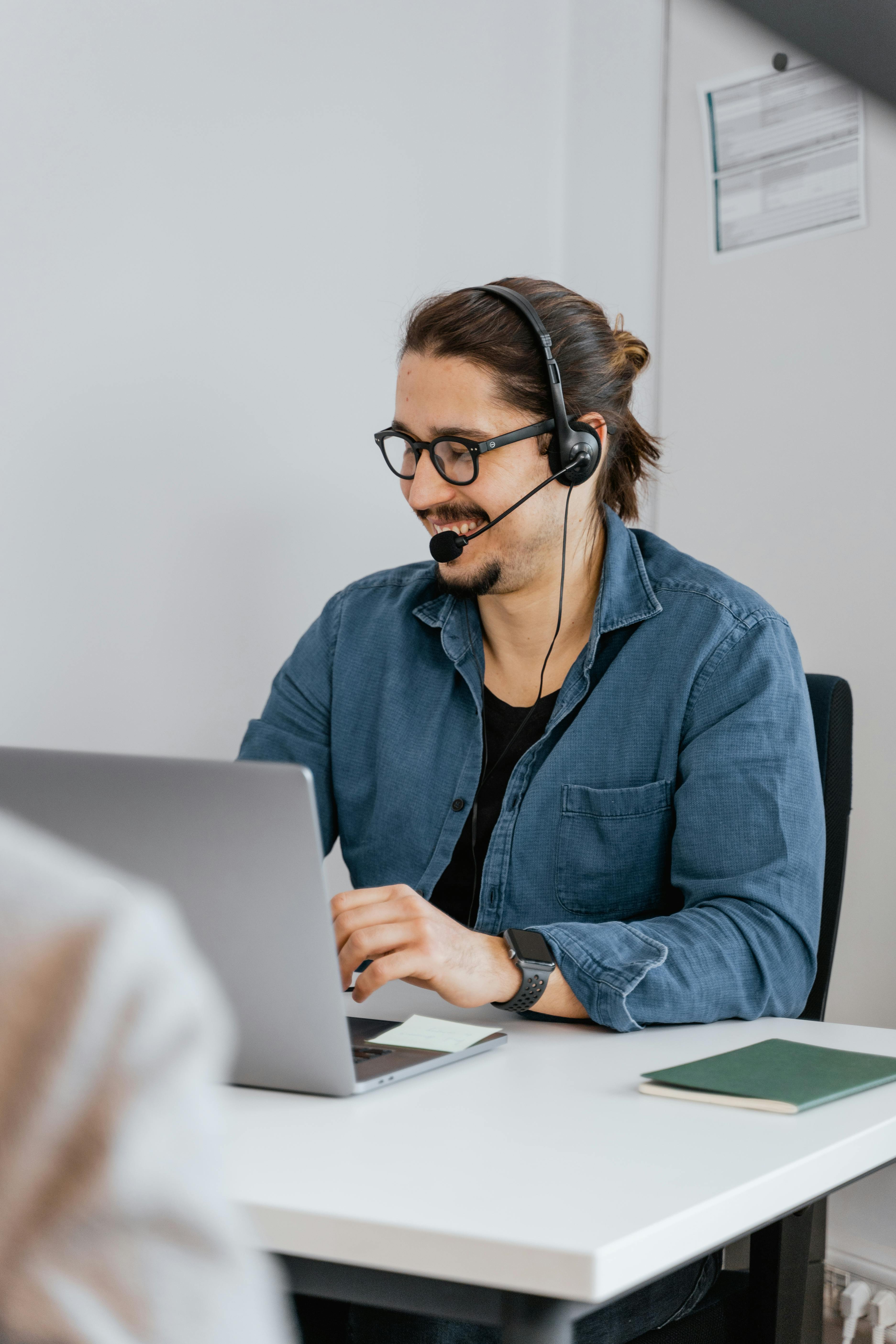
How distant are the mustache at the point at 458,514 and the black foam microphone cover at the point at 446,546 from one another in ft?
0.11

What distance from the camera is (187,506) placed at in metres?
1.70

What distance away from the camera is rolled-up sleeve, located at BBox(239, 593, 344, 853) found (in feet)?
5.03

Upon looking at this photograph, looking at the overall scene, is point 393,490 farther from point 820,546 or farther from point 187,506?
point 820,546

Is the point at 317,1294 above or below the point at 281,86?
below

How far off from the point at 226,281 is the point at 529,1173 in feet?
4.42

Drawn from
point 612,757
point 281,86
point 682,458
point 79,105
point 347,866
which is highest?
point 281,86

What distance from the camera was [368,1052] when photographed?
94cm

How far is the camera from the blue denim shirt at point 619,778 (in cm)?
111

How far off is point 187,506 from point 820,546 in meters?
0.94

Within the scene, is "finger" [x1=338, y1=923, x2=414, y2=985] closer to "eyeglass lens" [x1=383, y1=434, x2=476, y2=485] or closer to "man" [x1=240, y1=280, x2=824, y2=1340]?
"man" [x1=240, y1=280, x2=824, y2=1340]

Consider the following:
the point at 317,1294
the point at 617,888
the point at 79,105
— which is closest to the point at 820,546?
the point at 617,888

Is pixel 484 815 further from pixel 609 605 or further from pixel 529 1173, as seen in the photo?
pixel 529 1173

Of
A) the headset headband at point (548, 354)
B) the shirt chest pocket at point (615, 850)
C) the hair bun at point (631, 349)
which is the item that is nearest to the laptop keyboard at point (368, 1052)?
the shirt chest pocket at point (615, 850)

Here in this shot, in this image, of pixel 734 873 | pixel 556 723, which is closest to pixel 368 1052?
pixel 734 873
